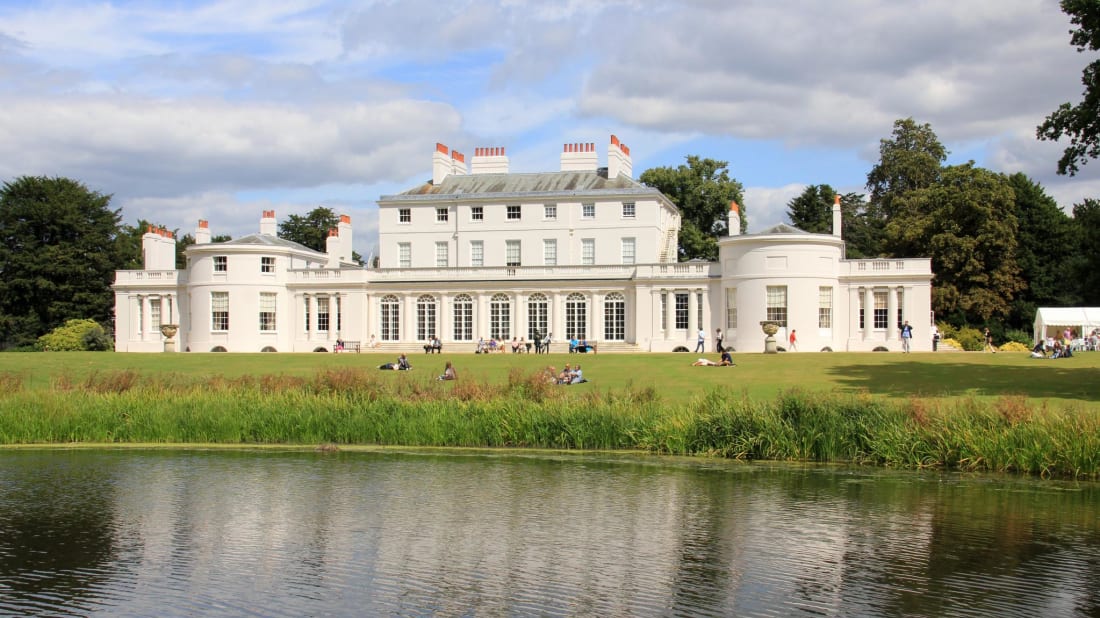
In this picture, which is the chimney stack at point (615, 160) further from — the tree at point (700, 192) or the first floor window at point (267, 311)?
the first floor window at point (267, 311)

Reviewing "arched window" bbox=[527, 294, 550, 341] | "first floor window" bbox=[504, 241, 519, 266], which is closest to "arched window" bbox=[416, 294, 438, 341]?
"arched window" bbox=[527, 294, 550, 341]

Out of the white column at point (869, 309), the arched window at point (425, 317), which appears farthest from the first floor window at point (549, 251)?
the white column at point (869, 309)

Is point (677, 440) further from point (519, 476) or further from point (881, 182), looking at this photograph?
point (881, 182)

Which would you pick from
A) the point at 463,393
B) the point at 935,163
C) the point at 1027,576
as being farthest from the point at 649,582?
the point at 935,163

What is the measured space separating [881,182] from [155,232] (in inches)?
1795

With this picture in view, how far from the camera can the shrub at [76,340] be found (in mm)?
55438

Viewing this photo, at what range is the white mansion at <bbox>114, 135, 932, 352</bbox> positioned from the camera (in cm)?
4788

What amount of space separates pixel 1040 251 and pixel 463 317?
3276 cm

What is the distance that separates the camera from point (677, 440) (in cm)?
2109

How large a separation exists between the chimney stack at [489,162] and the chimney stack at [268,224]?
11.0 metres

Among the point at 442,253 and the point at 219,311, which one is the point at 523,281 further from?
the point at 219,311

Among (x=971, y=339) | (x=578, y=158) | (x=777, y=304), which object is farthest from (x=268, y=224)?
(x=971, y=339)

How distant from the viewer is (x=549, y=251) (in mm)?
56062

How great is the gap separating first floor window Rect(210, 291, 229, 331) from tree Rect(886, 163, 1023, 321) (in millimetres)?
35255
